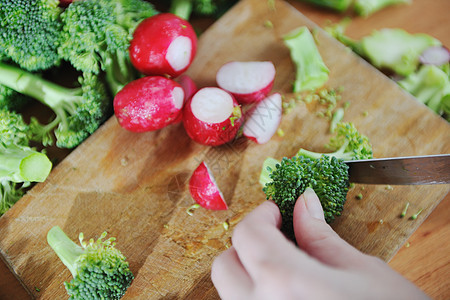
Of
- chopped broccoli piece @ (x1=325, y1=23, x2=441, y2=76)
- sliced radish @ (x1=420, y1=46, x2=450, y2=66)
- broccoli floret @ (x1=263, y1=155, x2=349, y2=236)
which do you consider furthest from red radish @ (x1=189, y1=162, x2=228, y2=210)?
sliced radish @ (x1=420, y1=46, x2=450, y2=66)

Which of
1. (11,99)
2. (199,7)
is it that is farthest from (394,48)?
(11,99)

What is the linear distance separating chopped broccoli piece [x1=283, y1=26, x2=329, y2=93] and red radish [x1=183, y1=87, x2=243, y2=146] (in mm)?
327

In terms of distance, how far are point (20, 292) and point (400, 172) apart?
138cm

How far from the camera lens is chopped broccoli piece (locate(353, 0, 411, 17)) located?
6.23 feet

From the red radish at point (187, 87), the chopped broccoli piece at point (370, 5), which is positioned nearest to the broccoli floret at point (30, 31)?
the red radish at point (187, 87)

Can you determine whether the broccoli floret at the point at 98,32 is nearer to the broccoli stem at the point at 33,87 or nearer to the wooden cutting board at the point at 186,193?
the broccoli stem at the point at 33,87

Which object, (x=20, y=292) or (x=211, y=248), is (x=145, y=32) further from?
(x=20, y=292)

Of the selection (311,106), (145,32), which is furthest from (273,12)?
(145,32)

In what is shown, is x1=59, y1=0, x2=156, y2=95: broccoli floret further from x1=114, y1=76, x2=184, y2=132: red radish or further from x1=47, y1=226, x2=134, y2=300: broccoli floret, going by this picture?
x1=47, y1=226, x2=134, y2=300: broccoli floret

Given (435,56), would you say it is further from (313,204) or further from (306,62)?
(313,204)

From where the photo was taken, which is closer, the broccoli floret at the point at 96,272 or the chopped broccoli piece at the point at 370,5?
the broccoli floret at the point at 96,272

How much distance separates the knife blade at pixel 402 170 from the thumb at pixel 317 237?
0.26m

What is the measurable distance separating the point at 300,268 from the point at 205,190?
1.98 feet

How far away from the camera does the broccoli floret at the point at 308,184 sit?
1249 millimetres
